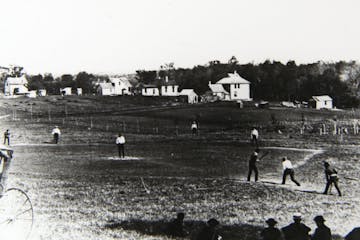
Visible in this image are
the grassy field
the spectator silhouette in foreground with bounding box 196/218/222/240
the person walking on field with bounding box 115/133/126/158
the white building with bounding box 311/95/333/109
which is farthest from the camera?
the person walking on field with bounding box 115/133/126/158

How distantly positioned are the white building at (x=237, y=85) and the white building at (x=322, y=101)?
2.93 meters

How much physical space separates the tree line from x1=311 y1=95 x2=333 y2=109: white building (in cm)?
21

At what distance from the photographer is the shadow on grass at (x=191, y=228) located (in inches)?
374

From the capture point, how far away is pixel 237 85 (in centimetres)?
1877

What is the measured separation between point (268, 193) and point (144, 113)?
38.0ft

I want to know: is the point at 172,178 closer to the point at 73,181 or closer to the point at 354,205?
the point at 73,181

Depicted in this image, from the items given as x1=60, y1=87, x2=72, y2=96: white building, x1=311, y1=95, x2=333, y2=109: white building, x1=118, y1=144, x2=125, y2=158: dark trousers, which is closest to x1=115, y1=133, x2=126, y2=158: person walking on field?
x1=118, y1=144, x2=125, y2=158: dark trousers

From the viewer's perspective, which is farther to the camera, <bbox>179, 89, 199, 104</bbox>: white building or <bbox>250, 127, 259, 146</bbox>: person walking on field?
<bbox>179, 89, 199, 104</bbox>: white building

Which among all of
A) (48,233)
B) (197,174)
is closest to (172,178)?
(197,174)

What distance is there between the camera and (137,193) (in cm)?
1259

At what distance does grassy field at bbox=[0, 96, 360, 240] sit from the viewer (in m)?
10.4

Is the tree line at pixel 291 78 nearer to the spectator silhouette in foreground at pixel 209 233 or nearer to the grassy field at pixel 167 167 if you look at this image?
the grassy field at pixel 167 167

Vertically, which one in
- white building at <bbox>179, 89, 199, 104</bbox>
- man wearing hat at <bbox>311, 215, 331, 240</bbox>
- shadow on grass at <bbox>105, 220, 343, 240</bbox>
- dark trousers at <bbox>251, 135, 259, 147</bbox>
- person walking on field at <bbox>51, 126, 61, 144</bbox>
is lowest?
shadow on grass at <bbox>105, 220, 343, 240</bbox>

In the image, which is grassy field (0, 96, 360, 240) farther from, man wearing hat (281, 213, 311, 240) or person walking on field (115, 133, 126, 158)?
man wearing hat (281, 213, 311, 240)
